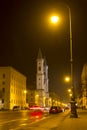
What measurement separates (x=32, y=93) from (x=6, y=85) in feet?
217

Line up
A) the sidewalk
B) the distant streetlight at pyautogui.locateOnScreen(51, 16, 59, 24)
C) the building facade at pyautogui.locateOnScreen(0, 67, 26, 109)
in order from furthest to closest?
the building facade at pyautogui.locateOnScreen(0, 67, 26, 109)
the distant streetlight at pyautogui.locateOnScreen(51, 16, 59, 24)
the sidewalk

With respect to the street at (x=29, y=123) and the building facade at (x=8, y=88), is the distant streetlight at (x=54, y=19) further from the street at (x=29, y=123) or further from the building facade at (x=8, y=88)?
the building facade at (x=8, y=88)

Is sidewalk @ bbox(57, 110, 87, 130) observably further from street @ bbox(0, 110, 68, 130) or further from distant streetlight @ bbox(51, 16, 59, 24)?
distant streetlight @ bbox(51, 16, 59, 24)

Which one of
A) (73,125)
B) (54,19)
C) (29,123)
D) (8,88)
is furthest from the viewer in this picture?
(8,88)

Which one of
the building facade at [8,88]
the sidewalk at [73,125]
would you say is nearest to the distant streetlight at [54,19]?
the sidewalk at [73,125]

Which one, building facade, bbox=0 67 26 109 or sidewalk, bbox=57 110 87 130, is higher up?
building facade, bbox=0 67 26 109

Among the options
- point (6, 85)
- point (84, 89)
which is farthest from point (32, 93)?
point (84, 89)

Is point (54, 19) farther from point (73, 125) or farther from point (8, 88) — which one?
point (8, 88)

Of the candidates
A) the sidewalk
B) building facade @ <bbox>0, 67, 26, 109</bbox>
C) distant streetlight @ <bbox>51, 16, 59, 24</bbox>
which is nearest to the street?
the sidewalk

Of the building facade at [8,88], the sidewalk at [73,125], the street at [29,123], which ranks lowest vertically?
the street at [29,123]

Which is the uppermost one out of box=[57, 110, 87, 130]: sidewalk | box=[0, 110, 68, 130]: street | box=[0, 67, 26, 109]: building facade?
box=[0, 67, 26, 109]: building facade

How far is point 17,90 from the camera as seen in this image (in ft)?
483

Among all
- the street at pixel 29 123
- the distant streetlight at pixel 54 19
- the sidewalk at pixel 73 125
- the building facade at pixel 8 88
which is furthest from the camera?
the building facade at pixel 8 88

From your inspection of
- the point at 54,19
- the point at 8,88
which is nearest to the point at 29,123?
the point at 54,19
